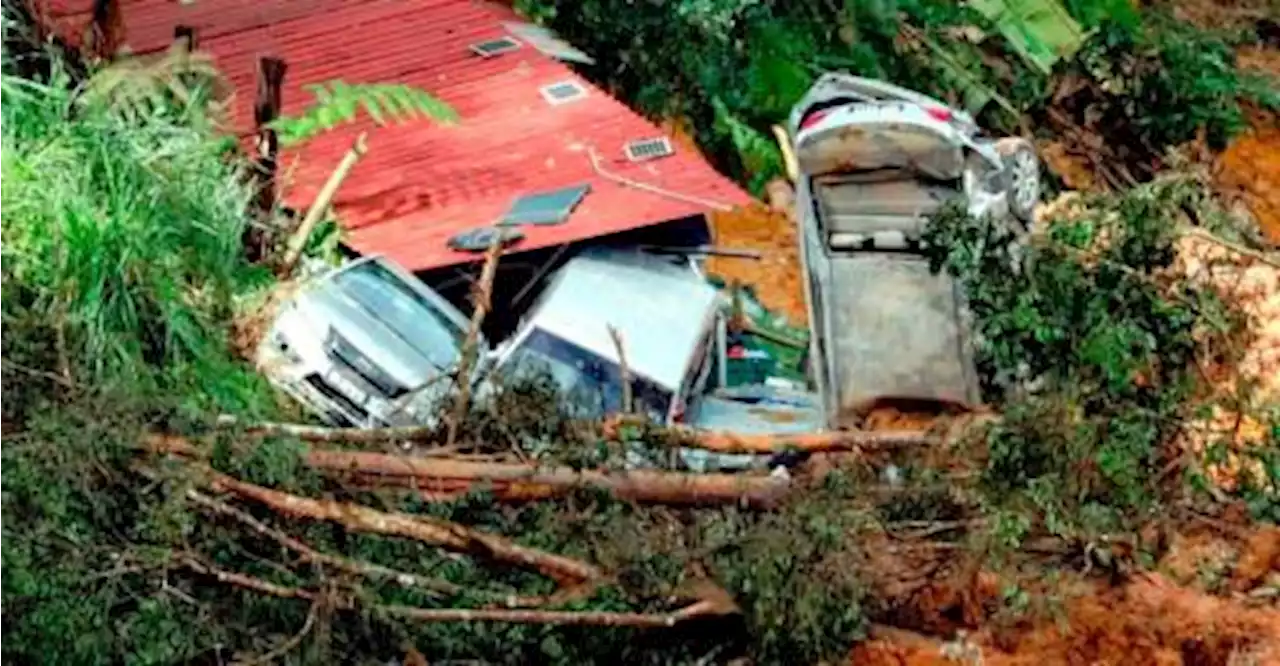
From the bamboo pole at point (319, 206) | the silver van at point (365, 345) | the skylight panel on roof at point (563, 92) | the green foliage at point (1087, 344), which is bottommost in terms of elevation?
the silver van at point (365, 345)

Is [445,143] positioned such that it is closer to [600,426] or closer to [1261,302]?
[600,426]

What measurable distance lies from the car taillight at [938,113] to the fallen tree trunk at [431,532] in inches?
124

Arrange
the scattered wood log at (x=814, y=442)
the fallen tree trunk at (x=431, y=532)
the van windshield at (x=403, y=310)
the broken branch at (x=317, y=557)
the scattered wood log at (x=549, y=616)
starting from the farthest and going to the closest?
the van windshield at (x=403, y=310) → the scattered wood log at (x=814, y=442) → the fallen tree trunk at (x=431, y=532) → the broken branch at (x=317, y=557) → the scattered wood log at (x=549, y=616)

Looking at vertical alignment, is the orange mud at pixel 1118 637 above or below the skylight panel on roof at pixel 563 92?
above

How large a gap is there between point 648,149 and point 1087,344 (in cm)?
260

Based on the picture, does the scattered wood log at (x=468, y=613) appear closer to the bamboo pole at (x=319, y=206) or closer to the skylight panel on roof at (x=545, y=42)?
the bamboo pole at (x=319, y=206)

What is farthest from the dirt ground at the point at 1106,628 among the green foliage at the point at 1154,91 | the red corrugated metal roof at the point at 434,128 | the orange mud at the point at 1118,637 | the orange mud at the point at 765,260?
the green foliage at the point at 1154,91

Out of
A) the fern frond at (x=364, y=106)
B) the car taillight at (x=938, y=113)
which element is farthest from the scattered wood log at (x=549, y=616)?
the fern frond at (x=364, y=106)

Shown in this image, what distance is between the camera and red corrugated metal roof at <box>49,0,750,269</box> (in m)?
9.47

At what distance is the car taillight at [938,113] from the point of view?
939 cm

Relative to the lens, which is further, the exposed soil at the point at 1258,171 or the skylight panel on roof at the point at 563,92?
the exposed soil at the point at 1258,171

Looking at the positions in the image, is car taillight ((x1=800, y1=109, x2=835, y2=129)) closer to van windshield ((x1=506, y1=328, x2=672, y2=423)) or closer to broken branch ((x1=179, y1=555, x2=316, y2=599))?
van windshield ((x1=506, y1=328, x2=672, y2=423))

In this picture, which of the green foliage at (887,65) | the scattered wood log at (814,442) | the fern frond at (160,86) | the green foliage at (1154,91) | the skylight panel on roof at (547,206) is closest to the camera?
the scattered wood log at (814,442)

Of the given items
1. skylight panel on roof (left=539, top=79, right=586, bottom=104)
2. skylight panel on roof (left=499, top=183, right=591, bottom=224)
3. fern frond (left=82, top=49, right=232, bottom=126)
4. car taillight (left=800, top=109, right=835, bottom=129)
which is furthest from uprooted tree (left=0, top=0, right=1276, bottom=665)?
skylight panel on roof (left=539, top=79, right=586, bottom=104)
